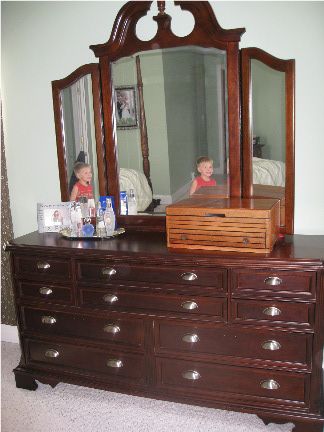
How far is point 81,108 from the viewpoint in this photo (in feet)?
8.78

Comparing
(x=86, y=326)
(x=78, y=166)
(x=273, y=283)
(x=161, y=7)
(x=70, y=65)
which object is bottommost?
(x=86, y=326)

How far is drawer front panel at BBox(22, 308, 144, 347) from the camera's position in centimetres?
236

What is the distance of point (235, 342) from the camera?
7.09ft

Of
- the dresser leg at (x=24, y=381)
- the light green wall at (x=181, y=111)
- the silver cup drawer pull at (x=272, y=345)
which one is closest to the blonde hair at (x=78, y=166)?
the light green wall at (x=181, y=111)

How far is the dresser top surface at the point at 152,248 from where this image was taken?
2035 mm

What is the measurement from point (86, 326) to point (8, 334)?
1216 mm

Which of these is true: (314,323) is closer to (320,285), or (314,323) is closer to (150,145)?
(320,285)

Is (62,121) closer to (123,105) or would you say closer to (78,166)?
(78,166)

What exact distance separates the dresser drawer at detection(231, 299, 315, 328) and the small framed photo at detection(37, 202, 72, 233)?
4.06 feet

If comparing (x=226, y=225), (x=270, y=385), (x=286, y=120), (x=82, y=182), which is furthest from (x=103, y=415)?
(x=286, y=120)

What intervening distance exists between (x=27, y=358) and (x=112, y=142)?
1.50 meters

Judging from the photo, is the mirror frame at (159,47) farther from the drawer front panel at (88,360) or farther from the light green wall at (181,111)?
the drawer front panel at (88,360)

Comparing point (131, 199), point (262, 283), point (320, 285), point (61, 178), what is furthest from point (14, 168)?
point (320, 285)

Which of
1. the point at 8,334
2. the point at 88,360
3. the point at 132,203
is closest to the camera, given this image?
the point at 88,360
